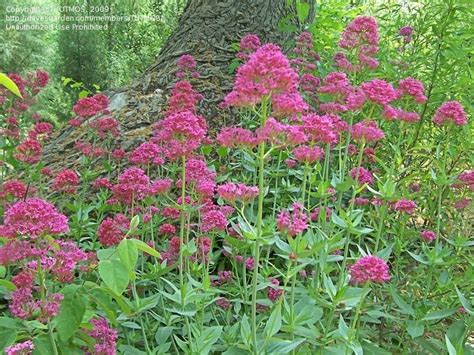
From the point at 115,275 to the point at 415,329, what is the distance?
5.50 ft

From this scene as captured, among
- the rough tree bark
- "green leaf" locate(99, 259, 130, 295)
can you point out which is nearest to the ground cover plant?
"green leaf" locate(99, 259, 130, 295)

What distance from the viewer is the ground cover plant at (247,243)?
173cm

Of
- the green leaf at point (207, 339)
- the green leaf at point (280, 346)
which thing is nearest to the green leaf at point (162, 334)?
the green leaf at point (207, 339)

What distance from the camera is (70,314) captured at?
62.4 inches

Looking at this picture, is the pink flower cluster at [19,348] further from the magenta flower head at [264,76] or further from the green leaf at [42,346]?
the magenta flower head at [264,76]

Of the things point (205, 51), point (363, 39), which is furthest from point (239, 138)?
point (205, 51)

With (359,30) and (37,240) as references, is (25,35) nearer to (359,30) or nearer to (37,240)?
(359,30)

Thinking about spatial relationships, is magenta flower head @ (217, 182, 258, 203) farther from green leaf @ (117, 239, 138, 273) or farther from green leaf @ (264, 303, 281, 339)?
green leaf @ (117, 239, 138, 273)

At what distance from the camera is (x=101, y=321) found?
203 centimetres

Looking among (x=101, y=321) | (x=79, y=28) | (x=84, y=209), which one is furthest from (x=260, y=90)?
(x=79, y=28)

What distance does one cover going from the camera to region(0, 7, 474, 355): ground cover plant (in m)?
1.73

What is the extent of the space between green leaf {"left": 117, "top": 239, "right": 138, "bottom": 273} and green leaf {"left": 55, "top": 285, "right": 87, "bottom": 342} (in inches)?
10.2

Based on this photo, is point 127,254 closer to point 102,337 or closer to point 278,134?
point 102,337

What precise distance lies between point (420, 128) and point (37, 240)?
2.72m
